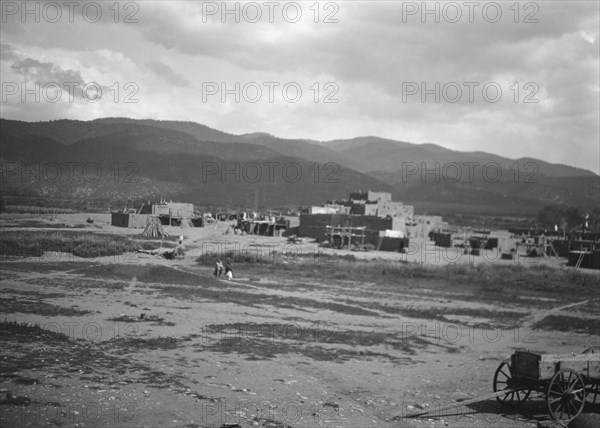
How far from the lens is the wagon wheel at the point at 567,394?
9.66m

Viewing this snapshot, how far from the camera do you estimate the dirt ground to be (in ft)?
30.3

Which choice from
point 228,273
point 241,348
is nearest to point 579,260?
point 228,273

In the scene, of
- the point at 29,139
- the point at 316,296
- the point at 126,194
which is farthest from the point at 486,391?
the point at 126,194

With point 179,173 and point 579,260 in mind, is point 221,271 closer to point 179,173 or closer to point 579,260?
point 579,260

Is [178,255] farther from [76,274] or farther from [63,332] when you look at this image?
[63,332]

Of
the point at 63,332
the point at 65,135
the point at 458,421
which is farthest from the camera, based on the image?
the point at 65,135

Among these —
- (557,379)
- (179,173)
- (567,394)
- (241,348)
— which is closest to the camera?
(567,394)

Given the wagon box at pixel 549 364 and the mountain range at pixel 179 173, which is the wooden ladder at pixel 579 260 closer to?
the mountain range at pixel 179 173

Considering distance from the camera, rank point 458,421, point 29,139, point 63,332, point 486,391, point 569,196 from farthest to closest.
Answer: point 569,196 → point 29,139 → point 63,332 → point 486,391 → point 458,421

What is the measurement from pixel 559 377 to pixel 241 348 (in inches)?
299

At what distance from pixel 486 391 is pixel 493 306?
14182 mm

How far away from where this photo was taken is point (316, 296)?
80.7 ft

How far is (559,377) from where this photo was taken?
991cm

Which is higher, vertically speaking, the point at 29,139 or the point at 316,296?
the point at 29,139
